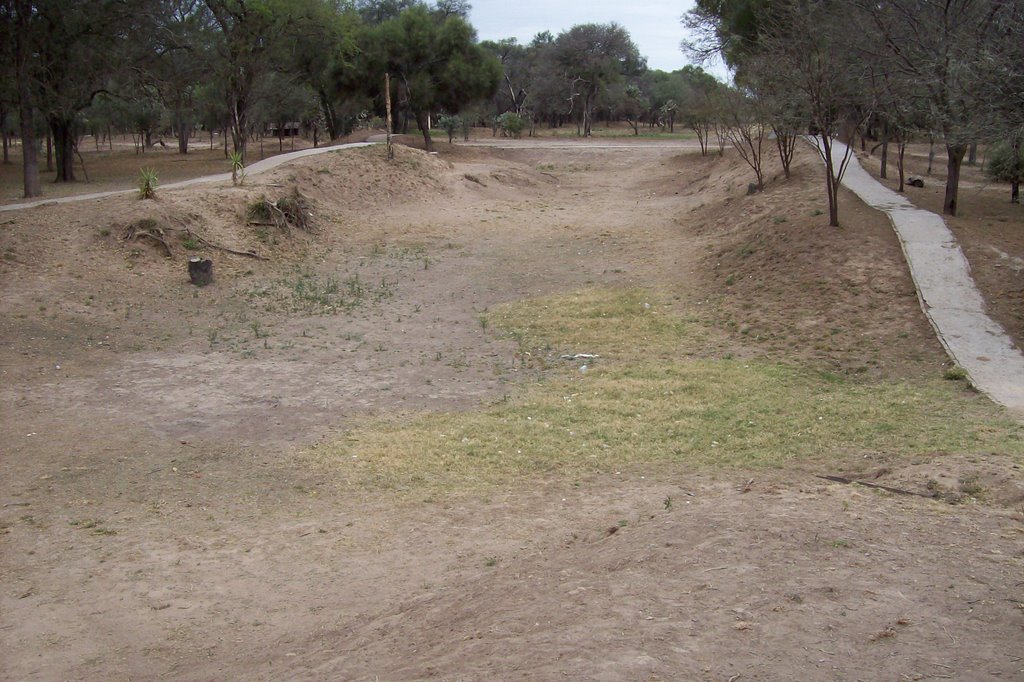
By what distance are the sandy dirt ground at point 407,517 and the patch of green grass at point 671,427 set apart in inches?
15.7

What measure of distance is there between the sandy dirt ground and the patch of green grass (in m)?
0.40

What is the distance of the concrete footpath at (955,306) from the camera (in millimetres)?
9102

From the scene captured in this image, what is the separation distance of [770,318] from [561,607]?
29.1 feet

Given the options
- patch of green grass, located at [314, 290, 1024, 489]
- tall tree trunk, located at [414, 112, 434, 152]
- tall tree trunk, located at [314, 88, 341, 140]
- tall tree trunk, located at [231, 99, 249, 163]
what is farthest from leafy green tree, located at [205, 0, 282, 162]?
patch of green grass, located at [314, 290, 1024, 489]

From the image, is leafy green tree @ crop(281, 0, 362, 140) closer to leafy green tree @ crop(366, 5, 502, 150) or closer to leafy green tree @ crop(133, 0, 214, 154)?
leafy green tree @ crop(366, 5, 502, 150)

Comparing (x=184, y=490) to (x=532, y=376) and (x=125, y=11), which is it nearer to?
(x=532, y=376)

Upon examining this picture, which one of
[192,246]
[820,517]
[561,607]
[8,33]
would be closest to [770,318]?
[820,517]

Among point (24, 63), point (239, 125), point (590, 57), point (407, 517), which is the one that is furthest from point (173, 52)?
point (590, 57)

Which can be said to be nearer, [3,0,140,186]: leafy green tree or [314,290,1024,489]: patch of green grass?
Result: [314,290,1024,489]: patch of green grass

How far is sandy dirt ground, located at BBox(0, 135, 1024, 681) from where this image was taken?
163 inches

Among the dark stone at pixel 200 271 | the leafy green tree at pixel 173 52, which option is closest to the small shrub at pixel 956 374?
the dark stone at pixel 200 271

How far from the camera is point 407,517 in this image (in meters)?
6.58

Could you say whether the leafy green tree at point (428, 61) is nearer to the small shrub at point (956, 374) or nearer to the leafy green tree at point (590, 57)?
the leafy green tree at point (590, 57)

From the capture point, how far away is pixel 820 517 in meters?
5.64
